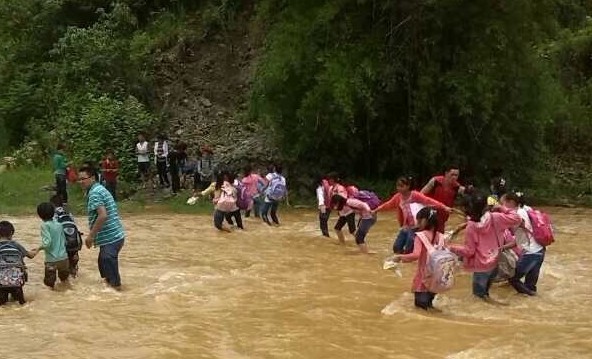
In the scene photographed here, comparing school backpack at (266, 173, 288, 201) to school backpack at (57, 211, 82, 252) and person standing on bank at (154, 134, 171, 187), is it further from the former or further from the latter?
school backpack at (57, 211, 82, 252)

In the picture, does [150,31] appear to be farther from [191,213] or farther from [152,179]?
[191,213]

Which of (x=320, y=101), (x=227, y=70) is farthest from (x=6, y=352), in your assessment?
(x=227, y=70)

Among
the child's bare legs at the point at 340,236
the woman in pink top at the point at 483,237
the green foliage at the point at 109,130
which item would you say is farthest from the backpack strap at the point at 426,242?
the green foliage at the point at 109,130

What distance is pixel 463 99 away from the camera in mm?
20688

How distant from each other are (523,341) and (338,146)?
48.0 ft

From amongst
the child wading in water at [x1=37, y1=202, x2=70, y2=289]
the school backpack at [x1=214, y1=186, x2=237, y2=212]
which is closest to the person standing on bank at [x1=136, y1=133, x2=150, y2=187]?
the school backpack at [x1=214, y1=186, x2=237, y2=212]

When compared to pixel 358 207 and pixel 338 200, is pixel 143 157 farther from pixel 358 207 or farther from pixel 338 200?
pixel 358 207

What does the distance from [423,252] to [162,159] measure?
14.7 meters

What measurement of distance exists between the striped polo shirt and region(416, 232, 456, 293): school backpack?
13.1 ft

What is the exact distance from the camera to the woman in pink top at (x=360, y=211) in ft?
46.4

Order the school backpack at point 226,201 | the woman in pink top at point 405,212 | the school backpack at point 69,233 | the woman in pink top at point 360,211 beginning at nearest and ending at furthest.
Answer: the school backpack at point 69,233 < the woman in pink top at point 405,212 < the woman in pink top at point 360,211 < the school backpack at point 226,201

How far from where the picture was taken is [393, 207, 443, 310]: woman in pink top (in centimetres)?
938

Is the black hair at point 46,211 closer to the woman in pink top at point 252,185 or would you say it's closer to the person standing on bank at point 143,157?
the woman in pink top at point 252,185

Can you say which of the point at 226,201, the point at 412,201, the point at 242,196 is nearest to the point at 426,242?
the point at 412,201
